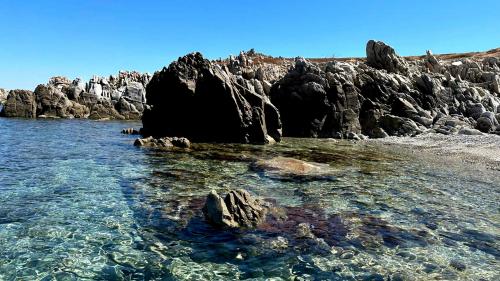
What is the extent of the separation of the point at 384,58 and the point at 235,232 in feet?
233

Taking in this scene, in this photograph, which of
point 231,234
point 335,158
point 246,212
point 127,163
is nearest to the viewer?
point 231,234

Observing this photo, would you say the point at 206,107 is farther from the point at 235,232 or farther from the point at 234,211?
the point at 235,232

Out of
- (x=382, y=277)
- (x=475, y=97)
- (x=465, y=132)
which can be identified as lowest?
(x=382, y=277)

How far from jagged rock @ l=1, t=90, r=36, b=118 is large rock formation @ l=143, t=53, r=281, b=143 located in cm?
4698

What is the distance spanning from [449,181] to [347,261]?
Result: 16143mm

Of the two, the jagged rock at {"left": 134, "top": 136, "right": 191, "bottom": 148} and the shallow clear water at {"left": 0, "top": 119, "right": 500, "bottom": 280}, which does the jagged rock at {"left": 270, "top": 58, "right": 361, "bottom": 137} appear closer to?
the jagged rock at {"left": 134, "top": 136, "right": 191, "bottom": 148}

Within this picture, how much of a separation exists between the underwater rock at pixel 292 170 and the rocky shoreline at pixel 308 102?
1717 cm

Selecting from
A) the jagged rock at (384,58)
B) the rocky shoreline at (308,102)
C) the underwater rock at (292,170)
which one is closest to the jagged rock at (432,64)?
the rocky shoreline at (308,102)

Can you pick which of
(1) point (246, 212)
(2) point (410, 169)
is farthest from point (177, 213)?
(2) point (410, 169)

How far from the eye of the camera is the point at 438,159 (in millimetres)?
35688

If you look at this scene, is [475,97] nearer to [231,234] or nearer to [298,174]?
[298,174]

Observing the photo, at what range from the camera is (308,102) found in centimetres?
5750

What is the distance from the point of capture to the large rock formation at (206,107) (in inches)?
1796

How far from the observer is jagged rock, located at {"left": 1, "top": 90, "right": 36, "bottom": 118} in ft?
271
